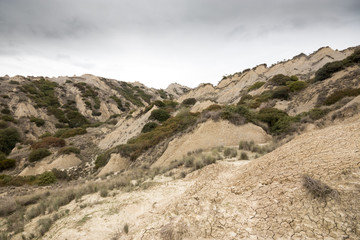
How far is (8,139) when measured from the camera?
101ft

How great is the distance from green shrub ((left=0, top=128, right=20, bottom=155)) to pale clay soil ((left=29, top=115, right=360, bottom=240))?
32686mm

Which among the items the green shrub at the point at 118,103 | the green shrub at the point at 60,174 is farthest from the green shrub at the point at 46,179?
the green shrub at the point at 118,103

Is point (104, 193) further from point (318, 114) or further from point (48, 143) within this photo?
point (48, 143)

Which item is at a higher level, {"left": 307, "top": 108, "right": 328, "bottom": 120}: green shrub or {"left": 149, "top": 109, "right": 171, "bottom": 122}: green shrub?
{"left": 149, "top": 109, "right": 171, "bottom": 122}: green shrub

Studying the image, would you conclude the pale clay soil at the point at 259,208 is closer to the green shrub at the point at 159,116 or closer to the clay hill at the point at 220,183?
the clay hill at the point at 220,183

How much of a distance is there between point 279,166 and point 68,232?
20.4 ft

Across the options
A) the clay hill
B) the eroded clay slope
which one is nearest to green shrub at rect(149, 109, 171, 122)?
the clay hill

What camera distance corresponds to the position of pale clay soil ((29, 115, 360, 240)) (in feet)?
10.5

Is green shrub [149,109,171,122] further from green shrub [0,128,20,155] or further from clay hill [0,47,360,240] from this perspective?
green shrub [0,128,20,155]

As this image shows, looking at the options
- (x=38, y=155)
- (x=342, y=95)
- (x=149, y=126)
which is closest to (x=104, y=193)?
(x=149, y=126)

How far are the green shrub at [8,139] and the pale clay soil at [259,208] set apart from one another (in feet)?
107

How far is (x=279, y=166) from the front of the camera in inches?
207

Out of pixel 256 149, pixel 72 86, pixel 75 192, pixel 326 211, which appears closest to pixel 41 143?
pixel 75 192

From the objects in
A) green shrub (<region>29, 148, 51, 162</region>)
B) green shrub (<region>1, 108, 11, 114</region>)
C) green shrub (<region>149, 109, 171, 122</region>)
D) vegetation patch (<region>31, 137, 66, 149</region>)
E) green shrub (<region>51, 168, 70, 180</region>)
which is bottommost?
green shrub (<region>51, 168, 70, 180</region>)
